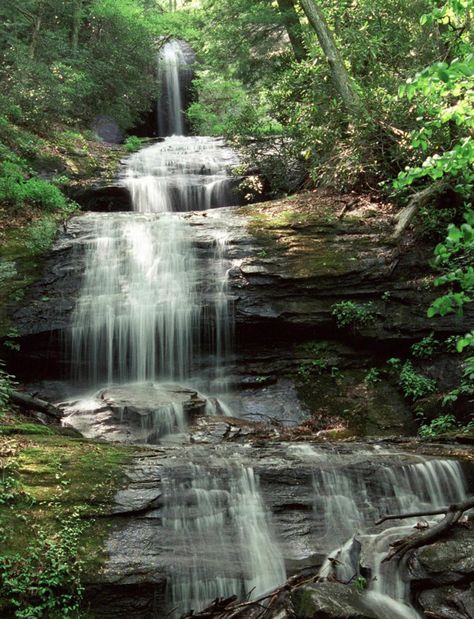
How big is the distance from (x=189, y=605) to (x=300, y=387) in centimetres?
526

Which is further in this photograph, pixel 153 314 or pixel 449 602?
pixel 153 314

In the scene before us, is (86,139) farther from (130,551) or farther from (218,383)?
(130,551)

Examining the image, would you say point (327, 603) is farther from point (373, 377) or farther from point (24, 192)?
point (24, 192)

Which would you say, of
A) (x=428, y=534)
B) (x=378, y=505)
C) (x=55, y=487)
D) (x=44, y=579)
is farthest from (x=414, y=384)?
(x=44, y=579)

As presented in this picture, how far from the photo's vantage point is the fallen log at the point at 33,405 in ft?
24.2

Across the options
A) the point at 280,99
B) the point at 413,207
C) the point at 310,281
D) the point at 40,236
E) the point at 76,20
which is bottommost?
the point at 310,281

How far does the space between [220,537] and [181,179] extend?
11.3m

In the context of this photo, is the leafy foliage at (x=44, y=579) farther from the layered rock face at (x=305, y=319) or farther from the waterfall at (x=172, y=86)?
the waterfall at (x=172, y=86)

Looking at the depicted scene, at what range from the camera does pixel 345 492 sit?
5438mm

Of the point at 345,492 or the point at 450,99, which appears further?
the point at 450,99

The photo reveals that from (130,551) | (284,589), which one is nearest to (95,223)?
(130,551)

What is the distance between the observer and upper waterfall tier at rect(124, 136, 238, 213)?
14023mm

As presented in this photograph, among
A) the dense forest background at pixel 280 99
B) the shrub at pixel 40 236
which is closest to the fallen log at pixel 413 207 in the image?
the dense forest background at pixel 280 99

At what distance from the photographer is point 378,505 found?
5410 millimetres
